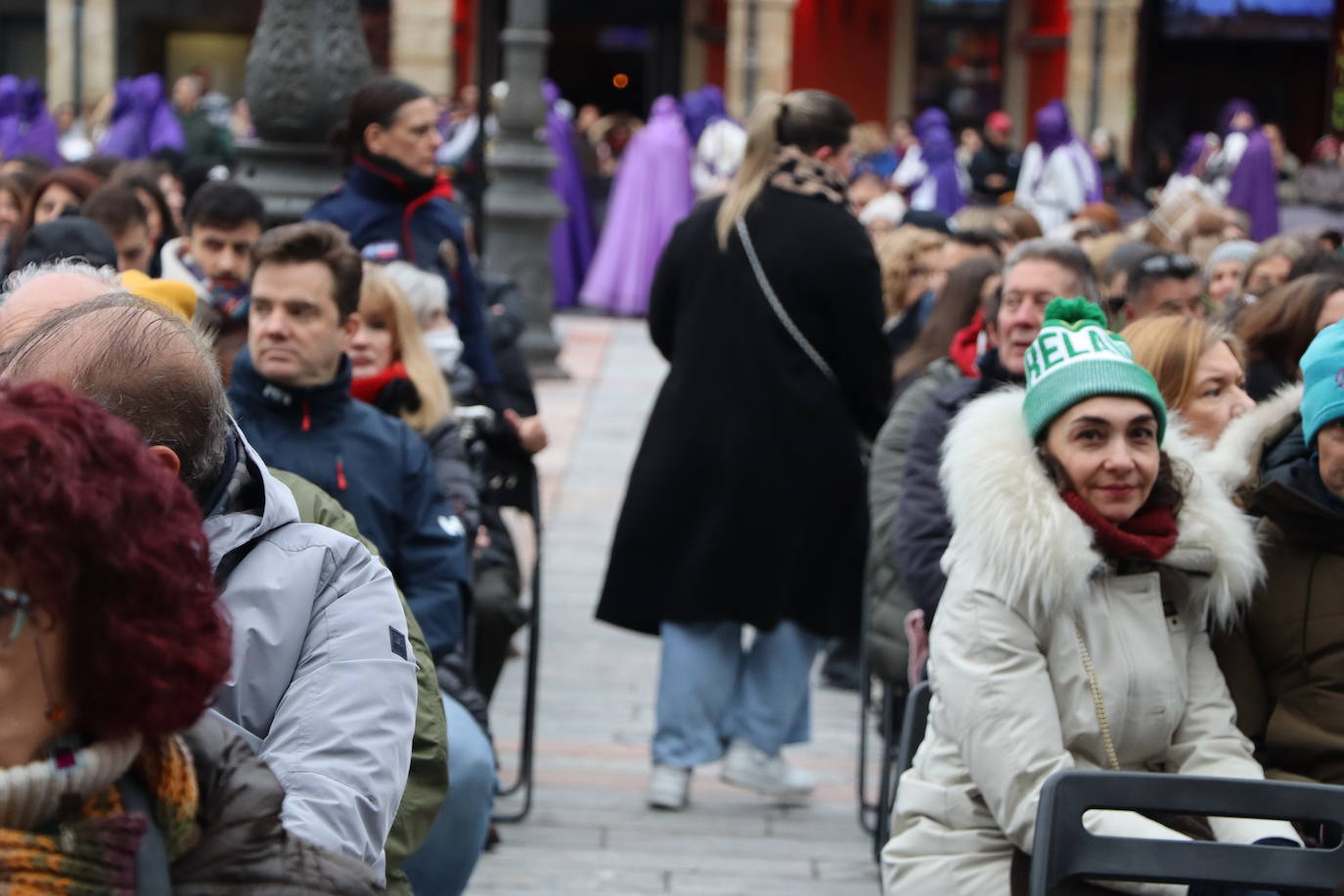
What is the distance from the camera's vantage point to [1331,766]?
3.45 metres

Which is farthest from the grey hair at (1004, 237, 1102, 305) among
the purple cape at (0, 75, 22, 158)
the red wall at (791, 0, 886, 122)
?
the red wall at (791, 0, 886, 122)

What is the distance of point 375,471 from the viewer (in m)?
4.21

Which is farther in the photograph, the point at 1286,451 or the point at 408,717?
the point at 1286,451

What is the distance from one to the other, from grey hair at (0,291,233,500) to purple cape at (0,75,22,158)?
16892 mm

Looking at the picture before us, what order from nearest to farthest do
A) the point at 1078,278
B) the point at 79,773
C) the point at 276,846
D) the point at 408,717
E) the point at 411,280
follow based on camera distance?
the point at 79,773 → the point at 276,846 → the point at 408,717 → the point at 1078,278 → the point at 411,280

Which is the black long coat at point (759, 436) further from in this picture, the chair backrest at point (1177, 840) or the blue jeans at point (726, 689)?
the chair backrest at point (1177, 840)

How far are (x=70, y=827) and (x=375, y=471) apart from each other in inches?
102

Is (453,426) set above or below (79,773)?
below

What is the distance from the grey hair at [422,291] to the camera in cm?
582

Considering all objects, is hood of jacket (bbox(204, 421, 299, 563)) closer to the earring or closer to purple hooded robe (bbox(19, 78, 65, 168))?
the earring

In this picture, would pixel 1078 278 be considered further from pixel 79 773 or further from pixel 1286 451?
pixel 79 773

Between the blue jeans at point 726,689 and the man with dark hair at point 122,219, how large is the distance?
212 centimetres

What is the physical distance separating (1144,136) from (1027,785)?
33.7 m

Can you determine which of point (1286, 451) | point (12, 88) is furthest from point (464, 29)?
point (1286, 451)
